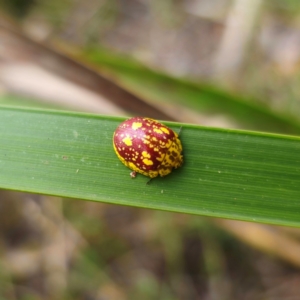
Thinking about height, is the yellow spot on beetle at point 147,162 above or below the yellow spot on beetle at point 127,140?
below

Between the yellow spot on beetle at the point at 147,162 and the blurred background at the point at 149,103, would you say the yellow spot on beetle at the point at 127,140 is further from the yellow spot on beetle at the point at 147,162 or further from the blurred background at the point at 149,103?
the blurred background at the point at 149,103

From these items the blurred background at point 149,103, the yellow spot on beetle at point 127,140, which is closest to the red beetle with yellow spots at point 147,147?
the yellow spot on beetle at point 127,140

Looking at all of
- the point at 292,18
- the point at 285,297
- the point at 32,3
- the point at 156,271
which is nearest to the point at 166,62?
the point at 292,18

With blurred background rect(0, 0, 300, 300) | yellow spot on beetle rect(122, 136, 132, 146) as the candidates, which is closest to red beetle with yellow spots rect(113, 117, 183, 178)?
yellow spot on beetle rect(122, 136, 132, 146)

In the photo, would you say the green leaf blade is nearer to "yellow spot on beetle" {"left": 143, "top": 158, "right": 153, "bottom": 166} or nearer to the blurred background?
"yellow spot on beetle" {"left": 143, "top": 158, "right": 153, "bottom": 166}

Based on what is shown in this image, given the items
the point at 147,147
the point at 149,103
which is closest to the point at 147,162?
the point at 147,147
